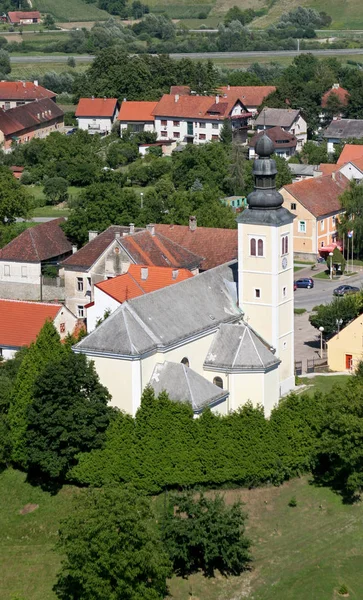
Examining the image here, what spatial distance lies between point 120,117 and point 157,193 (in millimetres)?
36190

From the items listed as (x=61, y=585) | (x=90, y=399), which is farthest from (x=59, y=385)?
(x=61, y=585)

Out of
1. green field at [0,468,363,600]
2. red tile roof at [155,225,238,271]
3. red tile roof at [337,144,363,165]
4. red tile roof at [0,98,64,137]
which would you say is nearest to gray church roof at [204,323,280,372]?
green field at [0,468,363,600]

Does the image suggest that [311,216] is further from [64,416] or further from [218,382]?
[64,416]

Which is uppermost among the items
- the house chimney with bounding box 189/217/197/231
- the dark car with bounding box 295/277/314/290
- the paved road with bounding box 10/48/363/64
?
the house chimney with bounding box 189/217/197/231

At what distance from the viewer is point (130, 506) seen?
47.9m

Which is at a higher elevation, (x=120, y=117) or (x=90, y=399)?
(x=90, y=399)

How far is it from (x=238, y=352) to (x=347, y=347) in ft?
32.6

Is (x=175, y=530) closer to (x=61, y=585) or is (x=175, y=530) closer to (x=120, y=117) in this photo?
(x=61, y=585)

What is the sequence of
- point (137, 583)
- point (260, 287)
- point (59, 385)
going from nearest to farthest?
point (137, 583) < point (59, 385) < point (260, 287)

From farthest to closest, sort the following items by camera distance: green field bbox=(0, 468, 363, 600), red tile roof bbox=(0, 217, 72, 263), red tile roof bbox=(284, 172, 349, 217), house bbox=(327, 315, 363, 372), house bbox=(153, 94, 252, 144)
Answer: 1. house bbox=(153, 94, 252, 144)
2. red tile roof bbox=(284, 172, 349, 217)
3. red tile roof bbox=(0, 217, 72, 263)
4. house bbox=(327, 315, 363, 372)
5. green field bbox=(0, 468, 363, 600)

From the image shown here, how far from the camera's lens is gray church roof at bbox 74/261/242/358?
55844 mm

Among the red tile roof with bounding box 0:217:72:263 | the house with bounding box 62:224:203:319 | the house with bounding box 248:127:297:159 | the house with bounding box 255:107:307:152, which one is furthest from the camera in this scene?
the house with bounding box 255:107:307:152

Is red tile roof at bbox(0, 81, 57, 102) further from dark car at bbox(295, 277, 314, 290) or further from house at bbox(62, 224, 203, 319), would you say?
house at bbox(62, 224, 203, 319)

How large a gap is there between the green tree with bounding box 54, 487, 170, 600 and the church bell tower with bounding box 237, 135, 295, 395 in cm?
1552
